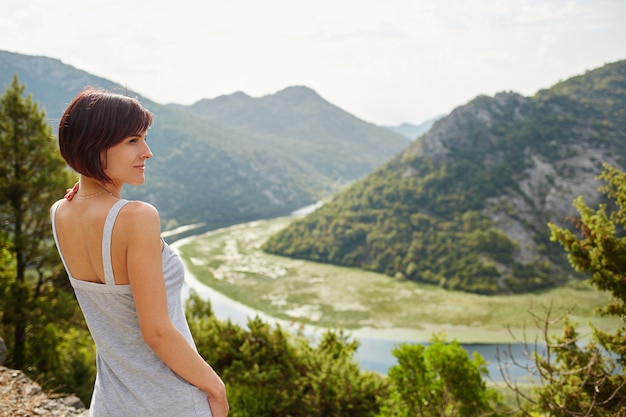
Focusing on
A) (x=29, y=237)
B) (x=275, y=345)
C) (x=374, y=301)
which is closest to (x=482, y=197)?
(x=374, y=301)

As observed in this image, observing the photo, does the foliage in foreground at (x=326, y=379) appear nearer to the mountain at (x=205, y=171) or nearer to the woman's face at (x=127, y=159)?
the woman's face at (x=127, y=159)

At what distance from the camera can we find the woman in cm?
154

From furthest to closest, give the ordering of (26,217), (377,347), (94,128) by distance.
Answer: (377,347)
(26,217)
(94,128)

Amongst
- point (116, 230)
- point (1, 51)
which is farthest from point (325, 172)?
point (116, 230)

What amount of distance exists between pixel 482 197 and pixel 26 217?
5601cm

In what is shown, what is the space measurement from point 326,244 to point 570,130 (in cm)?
4015

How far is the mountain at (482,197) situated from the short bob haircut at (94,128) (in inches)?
1857

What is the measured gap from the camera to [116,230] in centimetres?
150

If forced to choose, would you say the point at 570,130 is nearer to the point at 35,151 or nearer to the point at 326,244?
the point at 326,244

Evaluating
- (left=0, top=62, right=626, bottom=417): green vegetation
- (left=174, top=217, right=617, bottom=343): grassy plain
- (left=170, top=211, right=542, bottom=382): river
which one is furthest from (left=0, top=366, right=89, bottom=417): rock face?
(left=174, top=217, right=617, bottom=343): grassy plain

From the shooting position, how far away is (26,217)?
13.3 metres

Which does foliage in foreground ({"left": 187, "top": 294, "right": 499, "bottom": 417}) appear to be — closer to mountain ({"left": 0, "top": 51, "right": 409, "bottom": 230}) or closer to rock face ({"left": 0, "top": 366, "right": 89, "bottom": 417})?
rock face ({"left": 0, "top": 366, "right": 89, "bottom": 417})

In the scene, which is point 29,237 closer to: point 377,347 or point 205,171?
point 377,347

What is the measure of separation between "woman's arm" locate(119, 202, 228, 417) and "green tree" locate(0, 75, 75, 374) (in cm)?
1346
